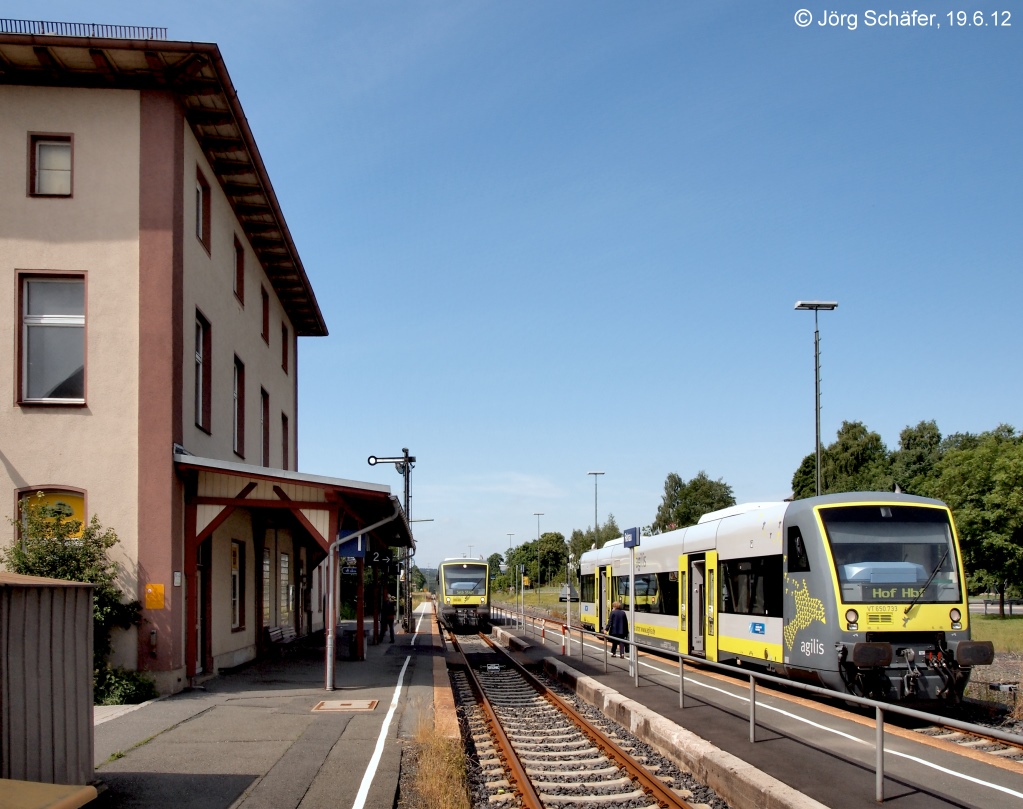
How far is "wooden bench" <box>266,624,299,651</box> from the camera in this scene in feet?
→ 81.7

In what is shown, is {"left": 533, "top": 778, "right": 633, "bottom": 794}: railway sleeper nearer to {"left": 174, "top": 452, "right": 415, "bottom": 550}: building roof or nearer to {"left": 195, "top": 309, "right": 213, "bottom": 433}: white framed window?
{"left": 174, "top": 452, "right": 415, "bottom": 550}: building roof

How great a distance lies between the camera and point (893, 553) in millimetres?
14359

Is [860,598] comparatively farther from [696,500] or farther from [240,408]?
[696,500]

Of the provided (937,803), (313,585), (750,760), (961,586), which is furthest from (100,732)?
(313,585)

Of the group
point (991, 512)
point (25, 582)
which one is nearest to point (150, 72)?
point (25, 582)

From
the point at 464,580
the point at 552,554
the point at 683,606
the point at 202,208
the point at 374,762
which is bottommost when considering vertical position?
the point at 552,554

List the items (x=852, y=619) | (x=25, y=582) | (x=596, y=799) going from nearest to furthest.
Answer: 1. (x=25, y=582)
2. (x=596, y=799)
3. (x=852, y=619)

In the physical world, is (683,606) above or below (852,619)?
below

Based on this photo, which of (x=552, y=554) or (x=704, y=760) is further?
(x=552, y=554)

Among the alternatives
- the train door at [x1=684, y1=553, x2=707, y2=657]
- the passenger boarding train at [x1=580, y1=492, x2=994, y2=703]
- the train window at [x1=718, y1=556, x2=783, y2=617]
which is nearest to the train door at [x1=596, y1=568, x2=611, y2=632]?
the train door at [x1=684, y1=553, x2=707, y2=657]

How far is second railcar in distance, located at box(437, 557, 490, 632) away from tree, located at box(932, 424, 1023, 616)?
853 inches

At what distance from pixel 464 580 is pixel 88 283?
2750 centimetres

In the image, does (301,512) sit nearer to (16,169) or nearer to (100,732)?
(100,732)

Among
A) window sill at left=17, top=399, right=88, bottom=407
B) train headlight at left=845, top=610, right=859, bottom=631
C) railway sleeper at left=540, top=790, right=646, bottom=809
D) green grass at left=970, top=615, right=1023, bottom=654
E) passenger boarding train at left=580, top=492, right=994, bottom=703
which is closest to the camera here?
railway sleeper at left=540, top=790, right=646, bottom=809
